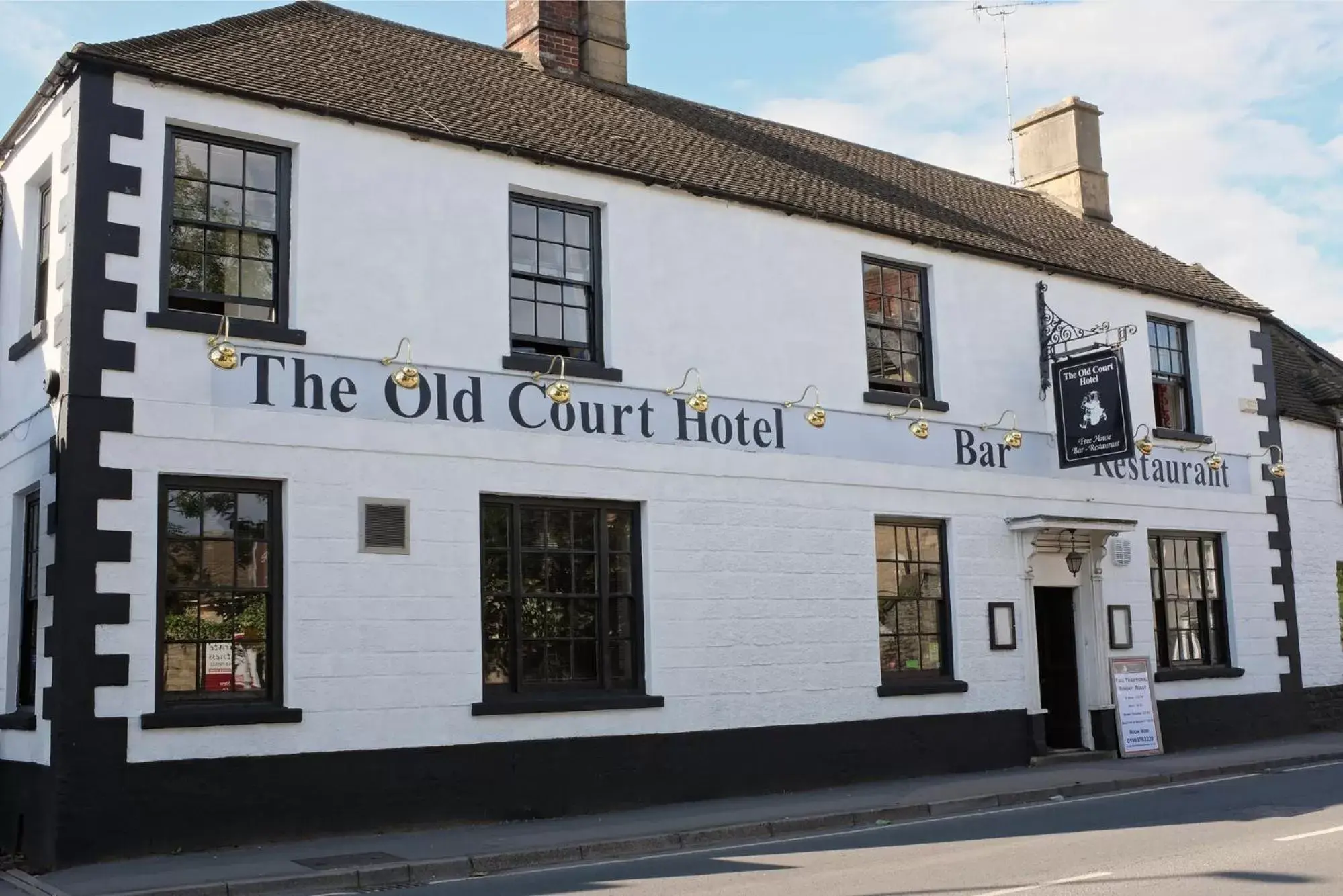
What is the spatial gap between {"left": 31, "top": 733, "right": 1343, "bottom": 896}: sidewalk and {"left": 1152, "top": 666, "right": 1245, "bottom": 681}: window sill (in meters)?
2.09

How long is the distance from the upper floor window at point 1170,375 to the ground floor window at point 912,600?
5335 millimetres

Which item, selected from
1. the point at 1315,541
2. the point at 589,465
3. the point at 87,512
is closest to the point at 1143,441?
the point at 1315,541

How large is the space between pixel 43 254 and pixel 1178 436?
15.2m

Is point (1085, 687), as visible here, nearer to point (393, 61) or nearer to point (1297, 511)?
point (1297, 511)

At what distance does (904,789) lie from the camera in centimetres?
1518

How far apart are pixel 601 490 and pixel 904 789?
471 cm

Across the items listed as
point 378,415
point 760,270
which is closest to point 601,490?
point 378,415

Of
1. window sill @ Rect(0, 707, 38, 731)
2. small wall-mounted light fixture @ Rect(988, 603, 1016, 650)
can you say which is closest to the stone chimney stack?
small wall-mounted light fixture @ Rect(988, 603, 1016, 650)

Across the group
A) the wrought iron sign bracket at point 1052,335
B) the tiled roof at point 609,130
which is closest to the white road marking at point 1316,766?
the wrought iron sign bracket at point 1052,335

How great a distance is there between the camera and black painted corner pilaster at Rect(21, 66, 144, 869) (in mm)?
11070

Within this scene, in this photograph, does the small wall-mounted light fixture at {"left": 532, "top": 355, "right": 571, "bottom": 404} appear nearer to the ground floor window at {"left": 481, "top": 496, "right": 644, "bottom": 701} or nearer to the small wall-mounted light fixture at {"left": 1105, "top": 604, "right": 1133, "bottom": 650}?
the ground floor window at {"left": 481, "top": 496, "right": 644, "bottom": 701}

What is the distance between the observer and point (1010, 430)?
18234mm

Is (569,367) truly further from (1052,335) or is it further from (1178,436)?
(1178,436)

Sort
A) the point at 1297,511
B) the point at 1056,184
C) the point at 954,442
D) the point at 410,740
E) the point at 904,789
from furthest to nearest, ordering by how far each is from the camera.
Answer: the point at 1056,184 < the point at 1297,511 < the point at 954,442 < the point at 904,789 < the point at 410,740
